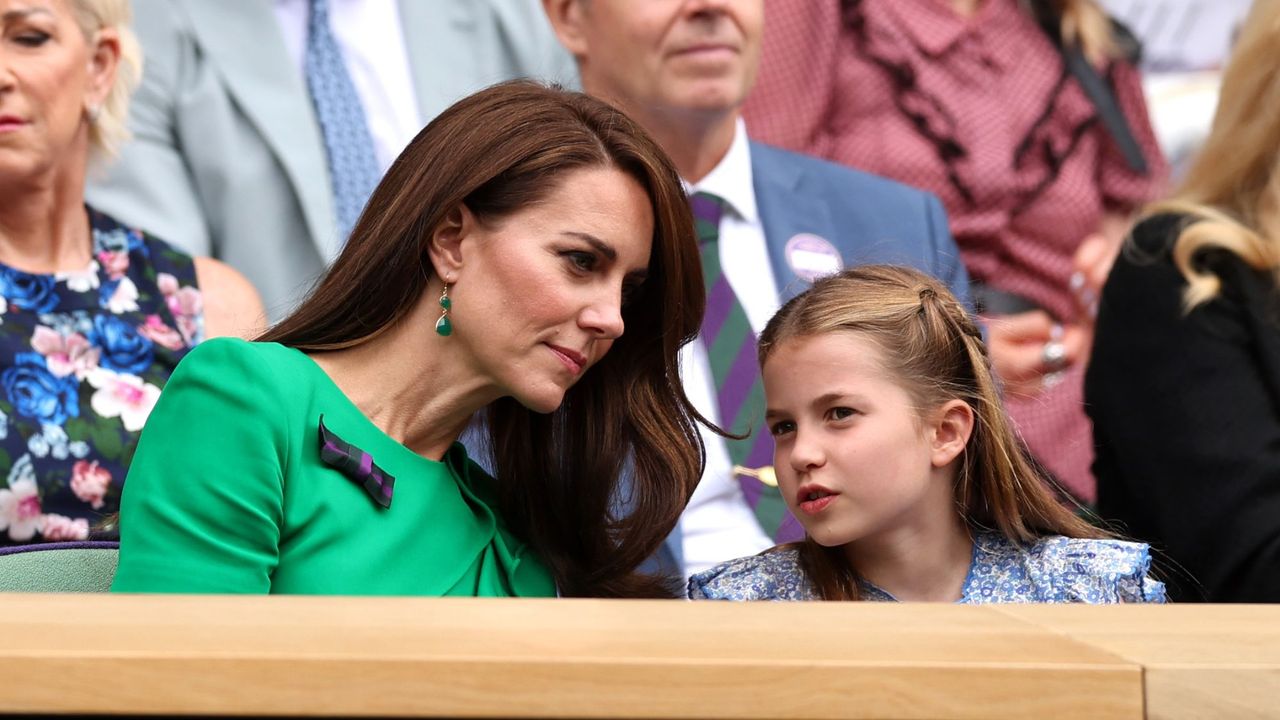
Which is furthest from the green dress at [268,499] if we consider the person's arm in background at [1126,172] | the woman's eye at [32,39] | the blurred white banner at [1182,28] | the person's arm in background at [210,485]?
the blurred white banner at [1182,28]

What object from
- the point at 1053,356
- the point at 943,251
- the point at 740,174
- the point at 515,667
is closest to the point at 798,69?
the point at 740,174

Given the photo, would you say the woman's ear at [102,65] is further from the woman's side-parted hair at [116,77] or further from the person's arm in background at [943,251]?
the person's arm in background at [943,251]

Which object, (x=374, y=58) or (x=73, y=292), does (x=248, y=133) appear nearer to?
(x=374, y=58)

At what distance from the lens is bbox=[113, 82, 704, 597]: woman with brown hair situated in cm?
161

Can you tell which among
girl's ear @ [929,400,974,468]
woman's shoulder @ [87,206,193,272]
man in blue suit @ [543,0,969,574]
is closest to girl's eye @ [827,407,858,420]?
girl's ear @ [929,400,974,468]

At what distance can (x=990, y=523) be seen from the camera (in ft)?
6.61

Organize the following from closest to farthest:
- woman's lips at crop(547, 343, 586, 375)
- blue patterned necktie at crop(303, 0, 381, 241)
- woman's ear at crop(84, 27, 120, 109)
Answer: woman's lips at crop(547, 343, 586, 375)
woman's ear at crop(84, 27, 120, 109)
blue patterned necktie at crop(303, 0, 381, 241)

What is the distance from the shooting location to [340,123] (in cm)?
295

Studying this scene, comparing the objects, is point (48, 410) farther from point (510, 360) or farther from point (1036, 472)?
point (1036, 472)

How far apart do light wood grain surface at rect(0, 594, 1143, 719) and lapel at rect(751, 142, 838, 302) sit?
5.30 ft

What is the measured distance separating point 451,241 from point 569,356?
7.4 inches

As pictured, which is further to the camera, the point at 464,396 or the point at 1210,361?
the point at 1210,361

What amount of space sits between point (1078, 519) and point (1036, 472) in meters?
0.08

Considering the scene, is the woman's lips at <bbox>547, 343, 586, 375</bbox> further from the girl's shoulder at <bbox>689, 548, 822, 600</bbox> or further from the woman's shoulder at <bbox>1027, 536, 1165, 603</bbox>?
the woman's shoulder at <bbox>1027, 536, 1165, 603</bbox>
